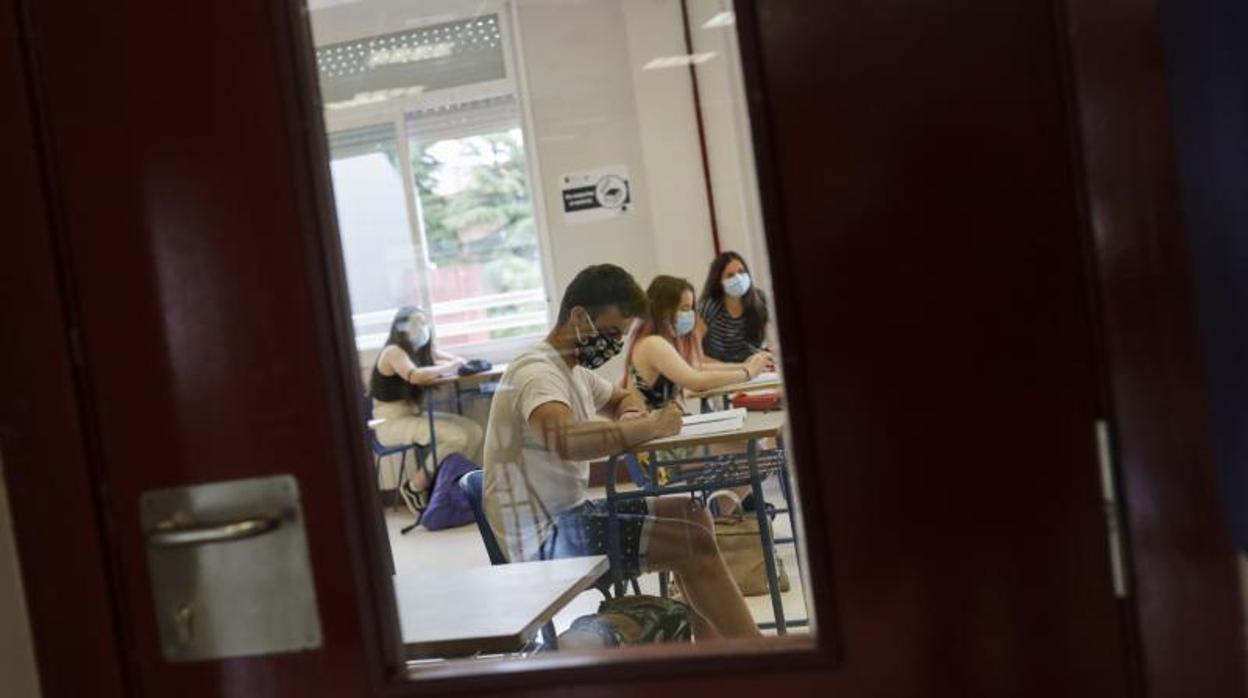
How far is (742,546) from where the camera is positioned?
13.0 feet

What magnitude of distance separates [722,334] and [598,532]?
65cm

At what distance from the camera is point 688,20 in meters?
3.99

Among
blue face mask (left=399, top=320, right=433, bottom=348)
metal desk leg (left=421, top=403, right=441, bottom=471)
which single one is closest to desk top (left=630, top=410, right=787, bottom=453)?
metal desk leg (left=421, top=403, right=441, bottom=471)

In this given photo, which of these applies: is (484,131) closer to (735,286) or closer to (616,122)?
(735,286)

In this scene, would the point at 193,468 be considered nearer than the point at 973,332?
No

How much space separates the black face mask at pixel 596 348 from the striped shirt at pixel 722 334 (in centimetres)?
27

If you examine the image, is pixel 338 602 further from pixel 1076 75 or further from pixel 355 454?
pixel 1076 75

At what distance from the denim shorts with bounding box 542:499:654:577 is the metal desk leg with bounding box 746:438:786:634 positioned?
1.15ft

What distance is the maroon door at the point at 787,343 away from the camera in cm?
97

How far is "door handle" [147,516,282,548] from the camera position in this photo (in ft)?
3.55

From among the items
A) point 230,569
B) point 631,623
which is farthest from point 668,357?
point 230,569

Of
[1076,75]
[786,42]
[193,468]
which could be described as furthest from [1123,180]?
[193,468]

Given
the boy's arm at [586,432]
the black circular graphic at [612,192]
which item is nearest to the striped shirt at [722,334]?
the boy's arm at [586,432]

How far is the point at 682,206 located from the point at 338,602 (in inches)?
131
